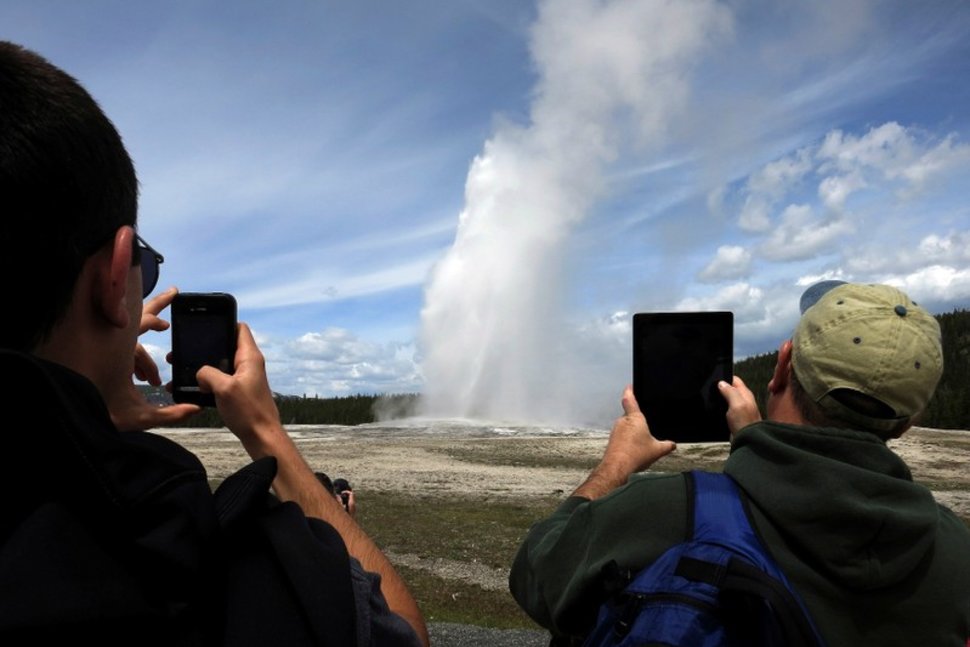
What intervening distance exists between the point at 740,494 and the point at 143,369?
162cm

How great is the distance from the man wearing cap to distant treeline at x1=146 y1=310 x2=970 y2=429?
212 feet

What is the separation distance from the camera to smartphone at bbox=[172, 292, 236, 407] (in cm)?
212

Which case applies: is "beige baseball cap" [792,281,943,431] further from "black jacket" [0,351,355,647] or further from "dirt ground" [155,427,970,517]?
"dirt ground" [155,427,970,517]

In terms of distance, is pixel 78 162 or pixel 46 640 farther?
pixel 78 162

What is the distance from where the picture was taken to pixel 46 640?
1.09m

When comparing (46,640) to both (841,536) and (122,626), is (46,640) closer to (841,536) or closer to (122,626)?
(122,626)

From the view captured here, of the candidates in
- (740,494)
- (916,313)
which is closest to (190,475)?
(740,494)

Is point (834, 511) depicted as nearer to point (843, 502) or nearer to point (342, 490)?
point (843, 502)

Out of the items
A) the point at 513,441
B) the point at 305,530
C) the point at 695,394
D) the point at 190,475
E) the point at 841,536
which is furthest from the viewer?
the point at 513,441

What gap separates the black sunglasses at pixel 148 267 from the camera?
1.60 metres

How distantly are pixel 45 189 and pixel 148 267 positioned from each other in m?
0.40

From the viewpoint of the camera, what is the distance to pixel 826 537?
2104mm

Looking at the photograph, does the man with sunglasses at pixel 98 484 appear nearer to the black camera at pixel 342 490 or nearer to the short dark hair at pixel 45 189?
the short dark hair at pixel 45 189

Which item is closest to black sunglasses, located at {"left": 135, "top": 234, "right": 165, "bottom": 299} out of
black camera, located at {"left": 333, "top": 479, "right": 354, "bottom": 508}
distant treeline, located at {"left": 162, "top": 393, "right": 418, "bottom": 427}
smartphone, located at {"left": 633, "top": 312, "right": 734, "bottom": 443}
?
smartphone, located at {"left": 633, "top": 312, "right": 734, "bottom": 443}
